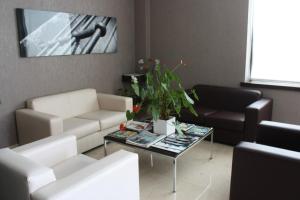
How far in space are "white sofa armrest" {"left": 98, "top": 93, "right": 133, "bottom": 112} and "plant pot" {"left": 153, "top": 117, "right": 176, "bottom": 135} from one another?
107 centimetres

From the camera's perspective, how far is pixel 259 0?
150 inches

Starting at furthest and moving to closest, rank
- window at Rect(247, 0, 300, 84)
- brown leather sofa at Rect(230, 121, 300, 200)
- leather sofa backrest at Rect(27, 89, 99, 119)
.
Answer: window at Rect(247, 0, 300, 84)
leather sofa backrest at Rect(27, 89, 99, 119)
brown leather sofa at Rect(230, 121, 300, 200)

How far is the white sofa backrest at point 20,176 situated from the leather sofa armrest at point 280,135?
6.25 feet

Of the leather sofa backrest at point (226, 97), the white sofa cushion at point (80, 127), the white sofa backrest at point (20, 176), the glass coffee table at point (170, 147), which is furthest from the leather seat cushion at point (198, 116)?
the white sofa backrest at point (20, 176)

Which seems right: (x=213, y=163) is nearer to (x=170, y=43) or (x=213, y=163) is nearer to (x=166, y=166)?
(x=166, y=166)

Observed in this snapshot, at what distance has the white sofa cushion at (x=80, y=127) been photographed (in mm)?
3119

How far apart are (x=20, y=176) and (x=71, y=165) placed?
0.64 m

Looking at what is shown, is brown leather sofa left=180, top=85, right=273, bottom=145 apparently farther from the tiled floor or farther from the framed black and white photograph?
the framed black and white photograph

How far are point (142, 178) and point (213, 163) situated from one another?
85 cm

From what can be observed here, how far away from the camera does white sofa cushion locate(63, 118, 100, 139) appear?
312cm

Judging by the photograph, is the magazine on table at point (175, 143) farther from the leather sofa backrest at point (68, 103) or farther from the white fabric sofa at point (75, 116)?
the leather sofa backrest at point (68, 103)

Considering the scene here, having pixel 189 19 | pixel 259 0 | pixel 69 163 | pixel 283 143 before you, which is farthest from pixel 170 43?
pixel 69 163

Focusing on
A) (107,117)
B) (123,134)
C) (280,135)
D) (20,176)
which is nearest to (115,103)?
(107,117)

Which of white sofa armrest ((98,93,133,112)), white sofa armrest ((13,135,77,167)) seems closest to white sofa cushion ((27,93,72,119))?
white sofa armrest ((98,93,133,112))
